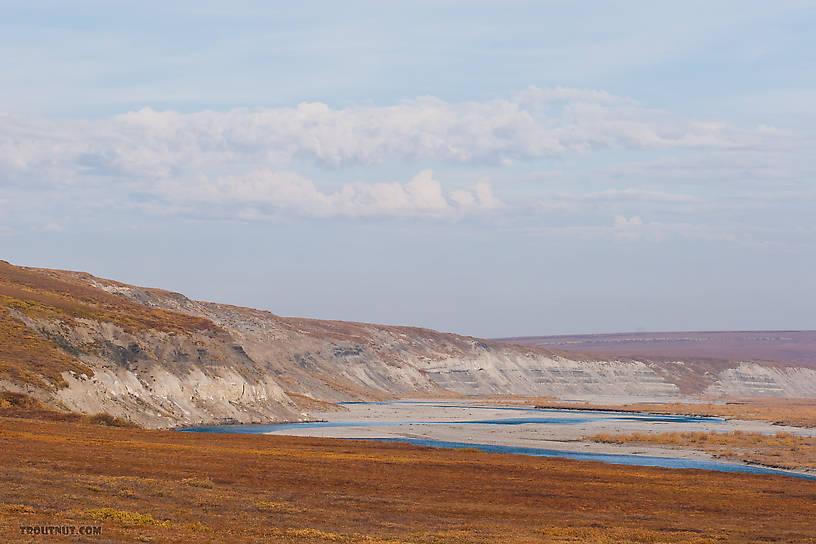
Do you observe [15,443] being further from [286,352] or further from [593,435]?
[286,352]

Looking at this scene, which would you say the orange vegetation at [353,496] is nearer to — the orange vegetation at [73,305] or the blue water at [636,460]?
the blue water at [636,460]

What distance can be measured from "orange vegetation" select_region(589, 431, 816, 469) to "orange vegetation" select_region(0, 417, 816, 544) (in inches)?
675

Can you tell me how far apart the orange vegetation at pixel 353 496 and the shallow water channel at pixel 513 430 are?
15.7 meters

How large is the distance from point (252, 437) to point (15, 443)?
2195cm

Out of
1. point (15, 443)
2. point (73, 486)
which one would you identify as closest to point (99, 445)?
point (15, 443)

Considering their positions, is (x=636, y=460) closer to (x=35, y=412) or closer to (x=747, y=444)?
(x=747, y=444)

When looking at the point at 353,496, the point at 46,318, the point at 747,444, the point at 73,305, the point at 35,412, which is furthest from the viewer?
the point at 73,305

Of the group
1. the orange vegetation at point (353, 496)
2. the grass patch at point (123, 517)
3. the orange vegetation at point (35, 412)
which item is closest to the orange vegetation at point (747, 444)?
the orange vegetation at point (353, 496)

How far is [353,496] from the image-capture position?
36094 millimetres

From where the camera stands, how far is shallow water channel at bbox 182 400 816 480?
6944 cm

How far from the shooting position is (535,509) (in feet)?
117

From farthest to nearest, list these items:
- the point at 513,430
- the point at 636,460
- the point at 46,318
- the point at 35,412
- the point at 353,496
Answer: the point at 513,430 → the point at 46,318 → the point at 636,460 → the point at 35,412 → the point at 353,496

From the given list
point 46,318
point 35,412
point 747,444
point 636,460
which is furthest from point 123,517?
point 46,318

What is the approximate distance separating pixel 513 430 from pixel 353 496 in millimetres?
64353
